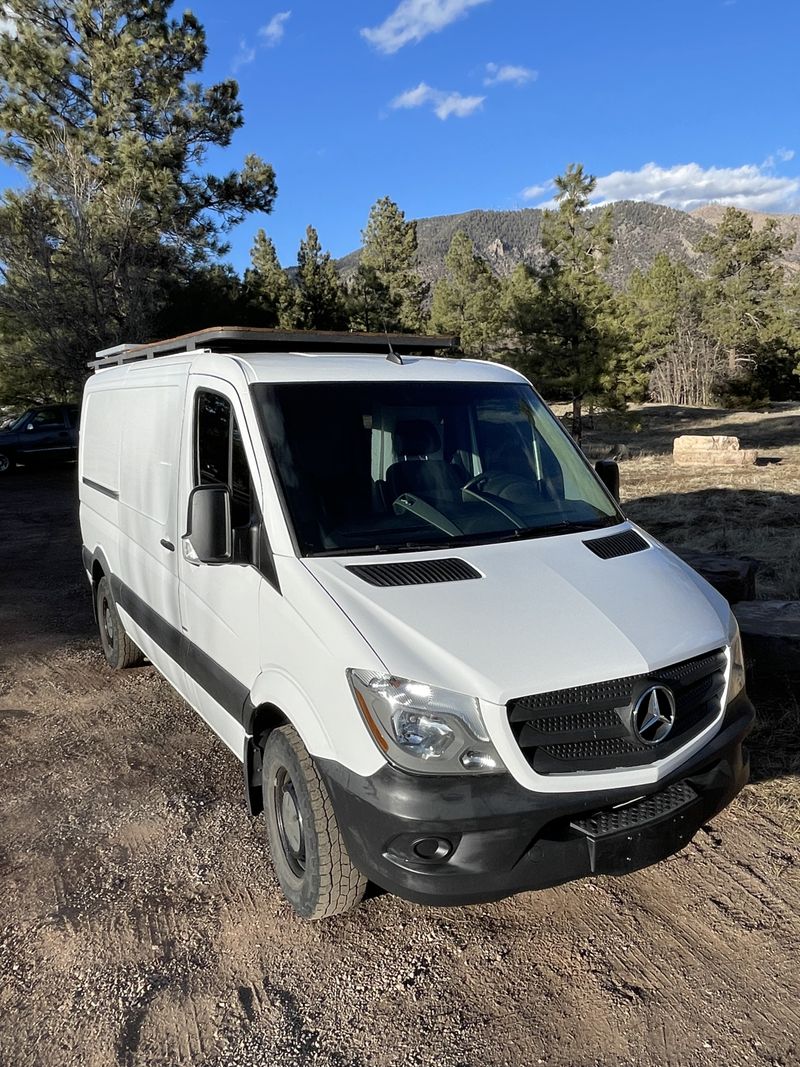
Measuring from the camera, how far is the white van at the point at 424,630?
2.52m

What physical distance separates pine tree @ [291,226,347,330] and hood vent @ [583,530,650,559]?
25.1 m

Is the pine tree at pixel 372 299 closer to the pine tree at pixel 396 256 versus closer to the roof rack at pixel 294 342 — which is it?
the pine tree at pixel 396 256

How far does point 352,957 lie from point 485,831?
2.89 feet

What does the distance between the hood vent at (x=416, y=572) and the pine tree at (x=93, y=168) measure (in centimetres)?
2106

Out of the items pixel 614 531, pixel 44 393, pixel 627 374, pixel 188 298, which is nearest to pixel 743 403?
pixel 627 374

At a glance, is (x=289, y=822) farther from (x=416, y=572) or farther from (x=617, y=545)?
(x=617, y=545)

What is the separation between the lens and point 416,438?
3703 mm

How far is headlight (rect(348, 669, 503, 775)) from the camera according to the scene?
8.21ft

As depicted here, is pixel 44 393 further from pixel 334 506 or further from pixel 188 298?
pixel 334 506

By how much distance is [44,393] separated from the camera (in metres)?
24.9

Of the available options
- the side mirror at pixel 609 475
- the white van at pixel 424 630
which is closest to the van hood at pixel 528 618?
the white van at pixel 424 630

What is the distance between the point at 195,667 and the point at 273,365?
158 centimetres

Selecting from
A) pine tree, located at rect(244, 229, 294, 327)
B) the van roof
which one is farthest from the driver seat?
pine tree, located at rect(244, 229, 294, 327)

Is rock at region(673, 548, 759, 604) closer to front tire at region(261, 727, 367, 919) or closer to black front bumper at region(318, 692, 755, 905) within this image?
black front bumper at region(318, 692, 755, 905)
